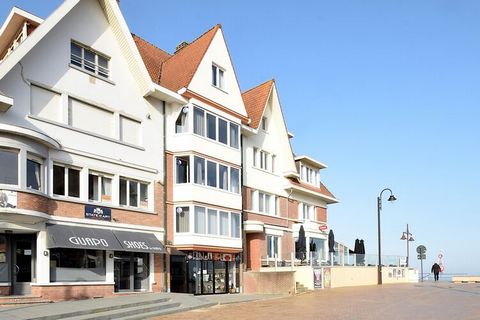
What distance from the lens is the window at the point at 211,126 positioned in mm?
27688

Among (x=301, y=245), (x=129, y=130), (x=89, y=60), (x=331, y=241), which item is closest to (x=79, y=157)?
(x=129, y=130)

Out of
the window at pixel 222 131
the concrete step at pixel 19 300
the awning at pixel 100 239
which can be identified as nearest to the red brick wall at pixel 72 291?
the concrete step at pixel 19 300

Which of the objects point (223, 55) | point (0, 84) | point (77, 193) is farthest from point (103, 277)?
point (223, 55)

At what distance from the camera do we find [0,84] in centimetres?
1912

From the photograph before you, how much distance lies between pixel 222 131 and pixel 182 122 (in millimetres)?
2628

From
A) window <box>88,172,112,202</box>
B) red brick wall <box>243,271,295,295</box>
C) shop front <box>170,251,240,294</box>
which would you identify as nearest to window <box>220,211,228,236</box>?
shop front <box>170,251,240,294</box>

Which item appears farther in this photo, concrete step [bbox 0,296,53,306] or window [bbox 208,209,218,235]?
window [bbox 208,209,218,235]

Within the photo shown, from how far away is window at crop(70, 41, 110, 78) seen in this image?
2238 cm

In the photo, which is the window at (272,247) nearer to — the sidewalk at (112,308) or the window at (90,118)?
the sidewalk at (112,308)

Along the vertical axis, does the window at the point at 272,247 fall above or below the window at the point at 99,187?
below

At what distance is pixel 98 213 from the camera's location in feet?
72.5

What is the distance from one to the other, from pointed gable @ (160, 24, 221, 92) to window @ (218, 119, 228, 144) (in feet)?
9.74

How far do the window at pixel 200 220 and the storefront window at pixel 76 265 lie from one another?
17.1 ft

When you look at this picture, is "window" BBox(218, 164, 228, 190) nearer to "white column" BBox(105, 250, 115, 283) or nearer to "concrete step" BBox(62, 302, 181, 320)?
"white column" BBox(105, 250, 115, 283)
